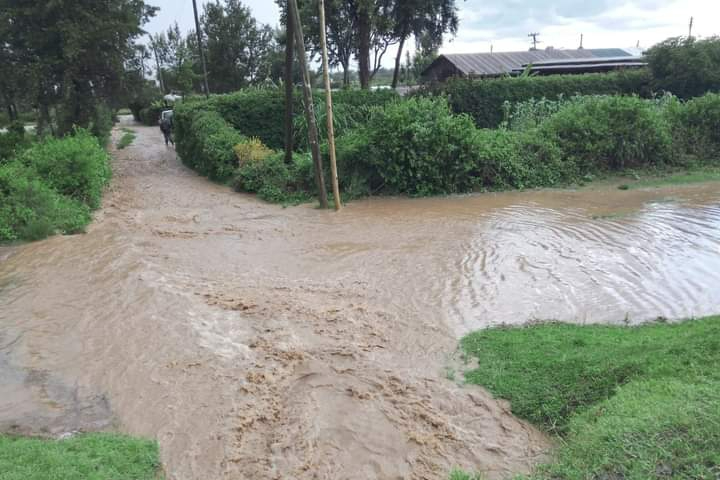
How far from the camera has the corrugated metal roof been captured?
32.1 m

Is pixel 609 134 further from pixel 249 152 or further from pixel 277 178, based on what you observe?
pixel 249 152

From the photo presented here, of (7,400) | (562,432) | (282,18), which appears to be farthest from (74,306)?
(282,18)

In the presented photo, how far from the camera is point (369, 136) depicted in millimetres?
13891

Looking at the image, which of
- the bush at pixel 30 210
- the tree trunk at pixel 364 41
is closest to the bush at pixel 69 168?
the bush at pixel 30 210

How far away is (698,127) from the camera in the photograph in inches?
638

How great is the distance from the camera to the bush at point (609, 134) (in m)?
15.0

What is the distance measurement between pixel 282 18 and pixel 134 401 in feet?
85.8

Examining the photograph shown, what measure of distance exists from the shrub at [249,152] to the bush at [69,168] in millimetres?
3843

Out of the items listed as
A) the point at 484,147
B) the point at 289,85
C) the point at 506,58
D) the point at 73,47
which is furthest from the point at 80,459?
the point at 506,58

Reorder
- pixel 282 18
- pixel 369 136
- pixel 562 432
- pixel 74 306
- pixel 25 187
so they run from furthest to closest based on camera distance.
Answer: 1. pixel 282 18
2. pixel 369 136
3. pixel 25 187
4. pixel 74 306
5. pixel 562 432

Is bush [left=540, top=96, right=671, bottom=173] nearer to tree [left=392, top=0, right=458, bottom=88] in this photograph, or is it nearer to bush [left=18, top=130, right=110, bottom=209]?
bush [left=18, top=130, right=110, bottom=209]

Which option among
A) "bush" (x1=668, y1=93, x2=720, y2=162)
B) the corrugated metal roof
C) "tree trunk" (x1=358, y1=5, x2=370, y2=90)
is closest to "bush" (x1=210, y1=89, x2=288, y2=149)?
"tree trunk" (x1=358, y1=5, x2=370, y2=90)

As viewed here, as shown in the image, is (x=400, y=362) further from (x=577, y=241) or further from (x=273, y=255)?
(x=577, y=241)

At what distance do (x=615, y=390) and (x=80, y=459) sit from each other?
388cm
